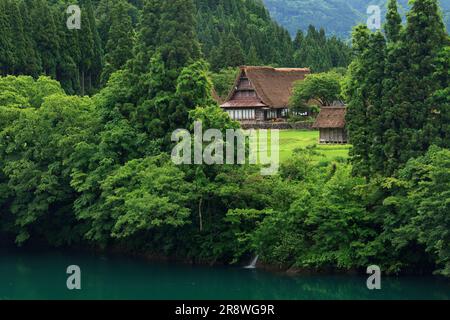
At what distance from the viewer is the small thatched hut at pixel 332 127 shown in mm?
47125

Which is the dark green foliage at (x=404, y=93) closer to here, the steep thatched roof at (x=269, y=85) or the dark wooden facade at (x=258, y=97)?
the dark wooden facade at (x=258, y=97)

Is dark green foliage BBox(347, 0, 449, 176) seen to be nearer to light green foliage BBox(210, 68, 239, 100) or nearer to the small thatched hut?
the small thatched hut

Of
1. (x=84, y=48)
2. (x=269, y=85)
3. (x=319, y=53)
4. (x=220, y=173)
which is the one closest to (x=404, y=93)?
(x=220, y=173)

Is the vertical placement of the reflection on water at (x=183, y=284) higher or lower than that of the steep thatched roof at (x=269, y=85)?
lower

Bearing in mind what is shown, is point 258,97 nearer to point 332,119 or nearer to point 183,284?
point 332,119

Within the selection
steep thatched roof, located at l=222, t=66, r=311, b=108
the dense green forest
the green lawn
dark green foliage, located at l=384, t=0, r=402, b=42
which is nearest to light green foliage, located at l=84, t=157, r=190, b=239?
the dense green forest

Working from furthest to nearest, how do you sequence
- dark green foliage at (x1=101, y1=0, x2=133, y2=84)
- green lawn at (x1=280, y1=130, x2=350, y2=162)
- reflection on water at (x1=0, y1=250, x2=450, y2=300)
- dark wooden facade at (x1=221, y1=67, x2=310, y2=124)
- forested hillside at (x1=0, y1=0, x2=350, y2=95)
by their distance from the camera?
1. dark wooden facade at (x1=221, y1=67, x2=310, y2=124)
2. forested hillside at (x1=0, y1=0, x2=350, y2=95)
3. dark green foliage at (x1=101, y1=0, x2=133, y2=84)
4. green lawn at (x1=280, y1=130, x2=350, y2=162)
5. reflection on water at (x1=0, y1=250, x2=450, y2=300)

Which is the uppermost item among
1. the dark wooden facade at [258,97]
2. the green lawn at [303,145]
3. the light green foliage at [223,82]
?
the light green foliage at [223,82]

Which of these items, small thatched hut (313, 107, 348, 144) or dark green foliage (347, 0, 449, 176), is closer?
dark green foliage (347, 0, 449, 176)

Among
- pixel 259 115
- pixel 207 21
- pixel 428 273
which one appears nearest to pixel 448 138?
pixel 428 273

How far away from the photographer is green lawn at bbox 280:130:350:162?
1628 inches

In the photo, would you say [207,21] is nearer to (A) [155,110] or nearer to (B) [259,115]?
(B) [259,115]

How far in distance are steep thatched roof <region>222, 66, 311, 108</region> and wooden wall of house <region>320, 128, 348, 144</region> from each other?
52.3 ft

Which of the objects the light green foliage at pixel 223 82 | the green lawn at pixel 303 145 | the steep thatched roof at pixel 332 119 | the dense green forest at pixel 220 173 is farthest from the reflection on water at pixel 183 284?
the light green foliage at pixel 223 82
